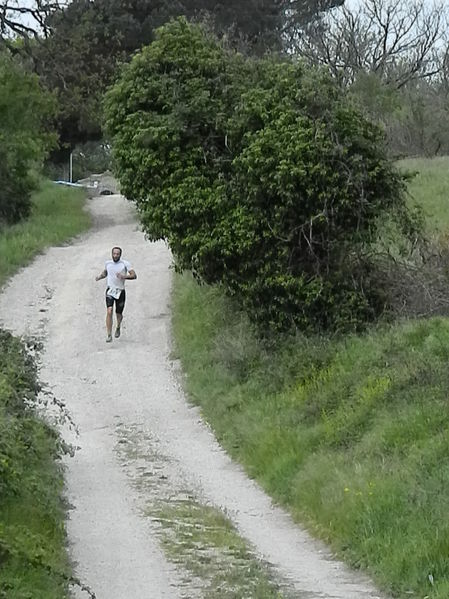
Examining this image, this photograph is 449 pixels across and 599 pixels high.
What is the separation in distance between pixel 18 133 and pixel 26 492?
24.7 m

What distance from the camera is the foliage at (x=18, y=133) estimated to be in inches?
1309

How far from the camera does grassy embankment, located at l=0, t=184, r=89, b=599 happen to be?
27.0 ft

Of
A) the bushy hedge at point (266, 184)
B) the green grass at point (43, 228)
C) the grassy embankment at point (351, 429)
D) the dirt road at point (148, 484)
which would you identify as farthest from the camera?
the green grass at point (43, 228)

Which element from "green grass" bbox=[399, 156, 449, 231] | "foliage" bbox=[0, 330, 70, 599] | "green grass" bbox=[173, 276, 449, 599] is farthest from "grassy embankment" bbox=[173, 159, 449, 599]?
"green grass" bbox=[399, 156, 449, 231]

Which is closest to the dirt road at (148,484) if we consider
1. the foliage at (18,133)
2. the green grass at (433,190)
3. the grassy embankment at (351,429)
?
the grassy embankment at (351,429)

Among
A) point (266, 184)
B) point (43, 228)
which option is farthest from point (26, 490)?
Result: point (43, 228)

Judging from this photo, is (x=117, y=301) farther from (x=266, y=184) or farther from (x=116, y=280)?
(x=266, y=184)

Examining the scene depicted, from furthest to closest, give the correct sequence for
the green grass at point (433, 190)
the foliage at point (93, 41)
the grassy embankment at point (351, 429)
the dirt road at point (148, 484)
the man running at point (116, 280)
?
the foliage at point (93, 41), the green grass at point (433, 190), the man running at point (116, 280), the grassy embankment at point (351, 429), the dirt road at point (148, 484)

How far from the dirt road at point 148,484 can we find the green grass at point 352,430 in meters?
0.33

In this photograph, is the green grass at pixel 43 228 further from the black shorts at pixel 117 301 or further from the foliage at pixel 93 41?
the black shorts at pixel 117 301

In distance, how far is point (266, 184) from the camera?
57.6 ft

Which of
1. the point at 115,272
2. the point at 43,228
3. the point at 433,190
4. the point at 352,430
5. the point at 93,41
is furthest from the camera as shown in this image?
the point at 93,41

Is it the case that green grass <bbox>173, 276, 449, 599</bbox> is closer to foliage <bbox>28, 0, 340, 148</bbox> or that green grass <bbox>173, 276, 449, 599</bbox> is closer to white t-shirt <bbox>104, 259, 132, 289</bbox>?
white t-shirt <bbox>104, 259, 132, 289</bbox>

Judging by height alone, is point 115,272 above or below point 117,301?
above
